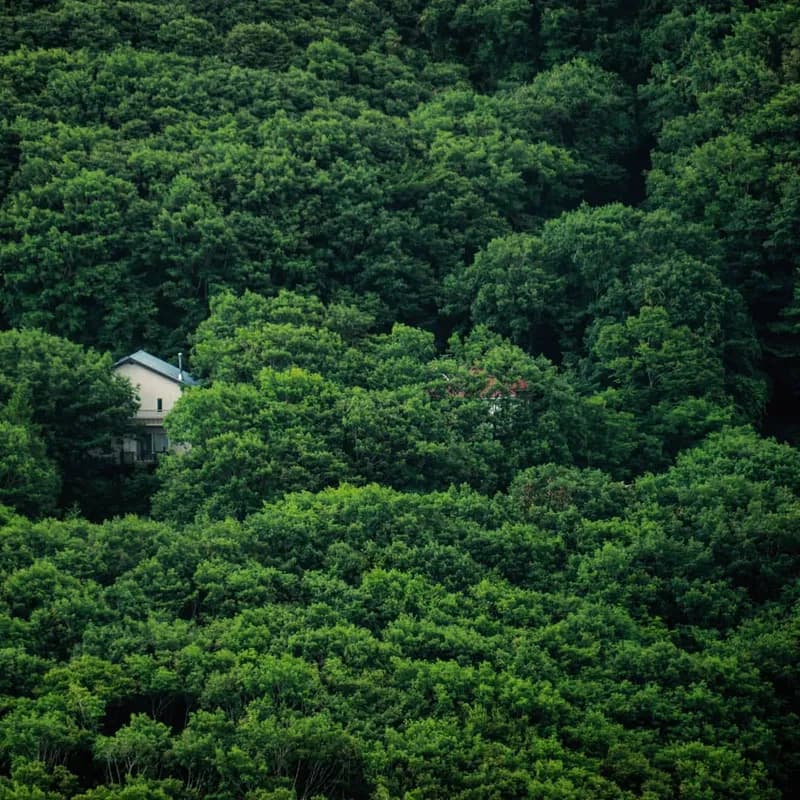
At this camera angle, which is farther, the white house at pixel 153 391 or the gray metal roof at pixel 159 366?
the gray metal roof at pixel 159 366

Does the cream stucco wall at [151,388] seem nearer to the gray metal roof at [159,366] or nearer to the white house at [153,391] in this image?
the white house at [153,391]

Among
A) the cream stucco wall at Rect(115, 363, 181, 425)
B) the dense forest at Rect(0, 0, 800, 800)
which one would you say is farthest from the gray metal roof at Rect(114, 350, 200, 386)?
the dense forest at Rect(0, 0, 800, 800)

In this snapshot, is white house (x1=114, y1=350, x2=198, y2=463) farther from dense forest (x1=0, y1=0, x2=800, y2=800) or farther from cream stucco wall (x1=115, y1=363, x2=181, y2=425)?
dense forest (x1=0, y1=0, x2=800, y2=800)

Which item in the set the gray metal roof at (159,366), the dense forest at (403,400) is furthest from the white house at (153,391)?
the dense forest at (403,400)

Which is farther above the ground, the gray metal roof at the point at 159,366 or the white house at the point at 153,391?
the gray metal roof at the point at 159,366

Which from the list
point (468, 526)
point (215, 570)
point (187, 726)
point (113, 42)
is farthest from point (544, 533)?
point (113, 42)

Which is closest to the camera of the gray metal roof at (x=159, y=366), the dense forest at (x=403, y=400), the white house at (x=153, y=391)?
the dense forest at (x=403, y=400)

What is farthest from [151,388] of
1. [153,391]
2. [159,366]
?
[159,366]
